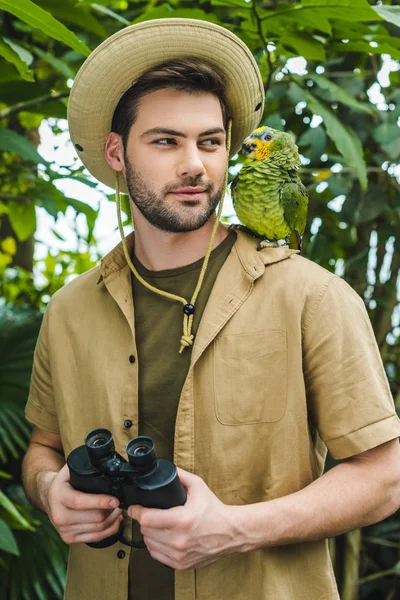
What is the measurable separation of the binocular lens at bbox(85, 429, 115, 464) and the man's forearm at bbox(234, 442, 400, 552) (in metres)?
0.26

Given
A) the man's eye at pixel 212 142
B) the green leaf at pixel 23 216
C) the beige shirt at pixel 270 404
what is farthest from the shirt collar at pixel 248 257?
the green leaf at pixel 23 216

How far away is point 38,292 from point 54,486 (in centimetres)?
243

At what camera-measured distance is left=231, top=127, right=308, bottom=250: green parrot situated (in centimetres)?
154

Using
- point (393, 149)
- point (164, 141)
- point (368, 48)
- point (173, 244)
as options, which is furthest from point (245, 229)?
point (393, 149)

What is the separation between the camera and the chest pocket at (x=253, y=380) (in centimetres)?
131

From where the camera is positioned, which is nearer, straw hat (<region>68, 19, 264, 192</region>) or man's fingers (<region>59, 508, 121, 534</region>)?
man's fingers (<region>59, 508, 121, 534</region>)

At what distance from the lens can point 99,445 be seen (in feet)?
3.59

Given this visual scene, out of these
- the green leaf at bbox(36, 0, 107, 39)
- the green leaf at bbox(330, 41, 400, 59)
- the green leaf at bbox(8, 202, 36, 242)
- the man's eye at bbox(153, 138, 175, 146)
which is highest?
the green leaf at bbox(36, 0, 107, 39)

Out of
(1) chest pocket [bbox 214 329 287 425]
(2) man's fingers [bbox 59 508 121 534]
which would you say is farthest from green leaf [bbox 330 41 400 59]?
(2) man's fingers [bbox 59 508 121 534]

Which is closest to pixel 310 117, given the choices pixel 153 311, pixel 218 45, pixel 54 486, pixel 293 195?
pixel 293 195

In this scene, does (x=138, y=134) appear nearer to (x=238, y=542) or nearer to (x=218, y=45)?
(x=218, y=45)

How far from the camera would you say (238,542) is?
1.14 m

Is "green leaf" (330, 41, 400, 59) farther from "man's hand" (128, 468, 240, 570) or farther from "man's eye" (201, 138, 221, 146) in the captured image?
"man's hand" (128, 468, 240, 570)

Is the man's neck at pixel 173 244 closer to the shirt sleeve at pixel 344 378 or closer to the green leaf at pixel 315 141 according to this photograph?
the shirt sleeve at pixel 344 378
